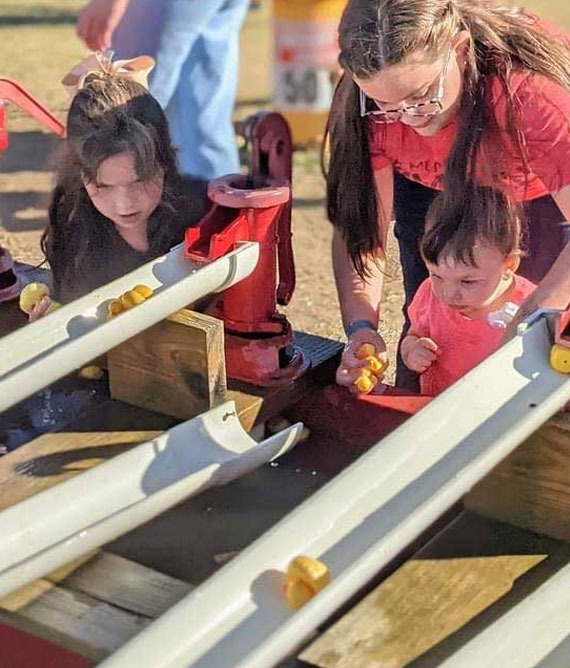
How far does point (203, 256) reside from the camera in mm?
2121

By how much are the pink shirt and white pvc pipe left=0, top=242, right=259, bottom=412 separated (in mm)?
395

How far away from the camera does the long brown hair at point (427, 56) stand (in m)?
2.05

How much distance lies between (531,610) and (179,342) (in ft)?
2.47

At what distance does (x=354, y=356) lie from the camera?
215cm

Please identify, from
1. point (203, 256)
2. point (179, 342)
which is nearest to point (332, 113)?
point (203, 256)

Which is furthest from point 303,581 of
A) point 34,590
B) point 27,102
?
point 27,102

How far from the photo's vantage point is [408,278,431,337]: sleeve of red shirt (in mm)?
2385

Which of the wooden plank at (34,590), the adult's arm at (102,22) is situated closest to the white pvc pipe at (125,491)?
the wooden plank at (34,590)

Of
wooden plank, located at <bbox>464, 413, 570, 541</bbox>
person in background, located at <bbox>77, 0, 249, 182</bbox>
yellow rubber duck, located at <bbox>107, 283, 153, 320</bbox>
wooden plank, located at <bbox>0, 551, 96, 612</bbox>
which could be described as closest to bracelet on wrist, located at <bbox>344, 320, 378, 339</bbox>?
yellow rubber duck, located at <bbox>107, 283, 153, 320</bbox>

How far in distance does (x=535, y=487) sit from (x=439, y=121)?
2.40 ft

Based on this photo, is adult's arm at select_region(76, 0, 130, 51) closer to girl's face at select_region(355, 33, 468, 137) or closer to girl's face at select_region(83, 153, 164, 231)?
girl's face at select_region(83, 153, 164, 231)

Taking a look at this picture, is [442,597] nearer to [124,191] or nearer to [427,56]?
[427,56]

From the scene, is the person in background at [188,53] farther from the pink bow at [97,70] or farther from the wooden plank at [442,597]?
the wooden plank at [442,597]

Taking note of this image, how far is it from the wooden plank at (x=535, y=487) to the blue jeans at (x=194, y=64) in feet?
8.62
